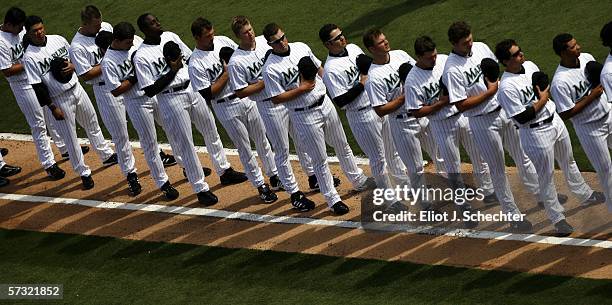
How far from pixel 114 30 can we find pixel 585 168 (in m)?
5.44

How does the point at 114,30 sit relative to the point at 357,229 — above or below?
above

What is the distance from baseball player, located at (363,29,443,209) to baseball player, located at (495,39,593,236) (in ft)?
4.04

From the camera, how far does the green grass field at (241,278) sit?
11414 mm

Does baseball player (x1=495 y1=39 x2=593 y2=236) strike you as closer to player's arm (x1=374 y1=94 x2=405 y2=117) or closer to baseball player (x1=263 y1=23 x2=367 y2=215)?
player's arm (x1=374 y1=94 x2=405 y2=117)

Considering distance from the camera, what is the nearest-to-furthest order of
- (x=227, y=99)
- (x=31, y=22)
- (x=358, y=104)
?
1. (x=358, y=104)
2. (x=227, y=99)
3. (x=31, y=22)

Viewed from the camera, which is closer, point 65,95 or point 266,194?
point 266,194

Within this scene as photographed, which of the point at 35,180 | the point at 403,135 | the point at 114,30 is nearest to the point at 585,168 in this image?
the point at 403,135

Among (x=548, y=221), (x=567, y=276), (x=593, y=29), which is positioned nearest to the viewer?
(x=567, y=276)

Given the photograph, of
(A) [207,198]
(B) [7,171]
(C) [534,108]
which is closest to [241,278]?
(A) [207,198]

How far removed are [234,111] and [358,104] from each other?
160 centimetres

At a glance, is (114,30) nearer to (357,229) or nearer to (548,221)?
(357,229)

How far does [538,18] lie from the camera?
58.0ft

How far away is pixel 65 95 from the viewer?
49.2 ft

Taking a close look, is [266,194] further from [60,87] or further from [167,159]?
[60,87]
